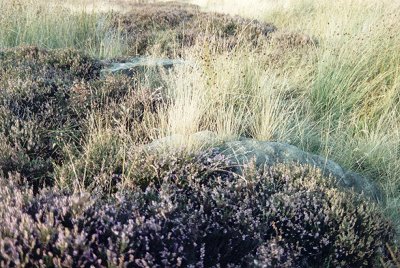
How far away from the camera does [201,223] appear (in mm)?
2891

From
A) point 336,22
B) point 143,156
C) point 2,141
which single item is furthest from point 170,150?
point 336,22

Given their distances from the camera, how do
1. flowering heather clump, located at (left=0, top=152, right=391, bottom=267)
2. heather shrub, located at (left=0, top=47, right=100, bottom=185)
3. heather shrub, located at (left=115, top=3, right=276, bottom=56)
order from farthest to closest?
heather shrub, located at (left=115, top=3, right=276, bottom=56) < heather shrub, located at (left=0, top=47, right=100, bottom=185) < flowering heather clump, located at (left=0, top=152, right=391, bottom=267)

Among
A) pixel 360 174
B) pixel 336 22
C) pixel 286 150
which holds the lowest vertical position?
pixel 360 174

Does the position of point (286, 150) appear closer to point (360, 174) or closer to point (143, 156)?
point (360, 174)

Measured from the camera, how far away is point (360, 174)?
4.57 m

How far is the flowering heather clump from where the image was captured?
7.59 feet

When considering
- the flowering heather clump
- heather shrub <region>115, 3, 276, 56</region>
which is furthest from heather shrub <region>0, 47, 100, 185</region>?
heather shrub <region>115, 3, 276, 56</region>

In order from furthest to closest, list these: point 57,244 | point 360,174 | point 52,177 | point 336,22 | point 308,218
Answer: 1. point 336,22
2. point 360,174
3. point 52,177
4. point 308,218
5. point 57,244

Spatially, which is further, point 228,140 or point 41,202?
point 228,140

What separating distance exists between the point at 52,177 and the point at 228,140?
1.60 metres

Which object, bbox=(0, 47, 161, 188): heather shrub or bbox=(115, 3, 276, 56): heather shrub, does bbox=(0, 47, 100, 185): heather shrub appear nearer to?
bbox=(0, 47, 161, 188): heather shrub

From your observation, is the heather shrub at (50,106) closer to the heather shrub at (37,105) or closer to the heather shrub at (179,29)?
the heather shrub at (37,105)

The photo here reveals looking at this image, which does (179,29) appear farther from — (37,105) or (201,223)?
(201,223)

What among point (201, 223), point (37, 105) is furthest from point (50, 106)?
point (201, 223)
